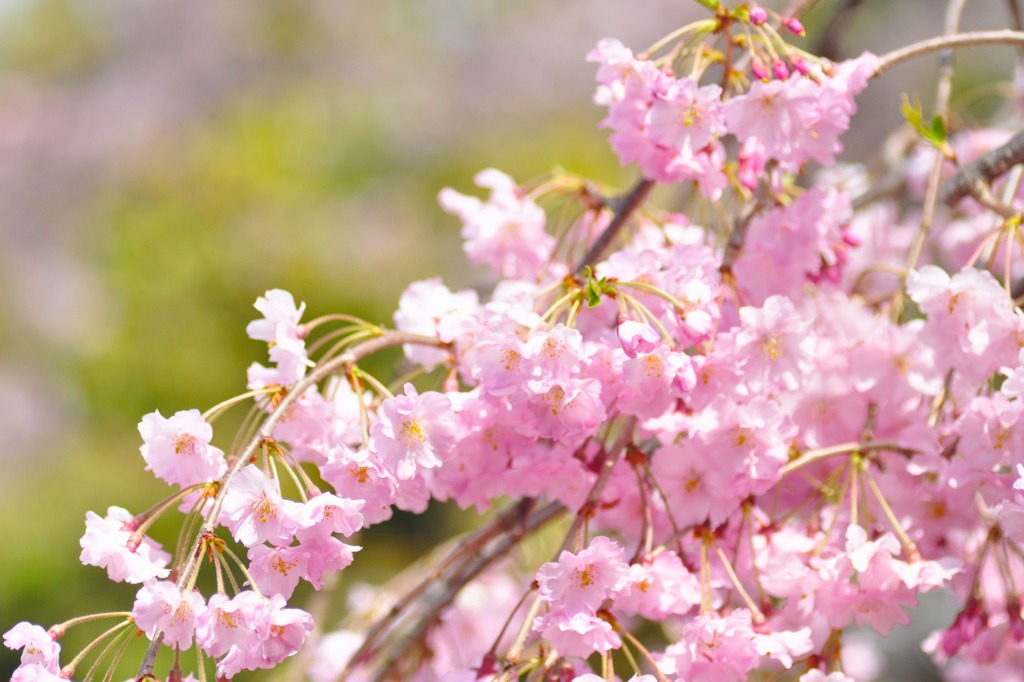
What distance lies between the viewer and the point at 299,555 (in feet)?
2.61

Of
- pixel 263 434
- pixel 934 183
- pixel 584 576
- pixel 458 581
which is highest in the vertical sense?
pixel 263 434

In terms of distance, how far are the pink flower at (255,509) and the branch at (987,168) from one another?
75 centimetres

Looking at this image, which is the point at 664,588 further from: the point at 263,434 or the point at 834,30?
the point at 834,30

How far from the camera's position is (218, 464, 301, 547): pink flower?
74 centimetres

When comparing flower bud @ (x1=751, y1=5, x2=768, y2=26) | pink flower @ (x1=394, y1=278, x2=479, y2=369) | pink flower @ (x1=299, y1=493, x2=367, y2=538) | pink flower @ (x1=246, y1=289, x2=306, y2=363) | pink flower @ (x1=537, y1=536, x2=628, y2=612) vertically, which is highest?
flower bud @ (x1=751, y1=5, x2=768, y2=26)

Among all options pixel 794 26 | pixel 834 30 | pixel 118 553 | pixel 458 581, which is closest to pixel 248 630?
pixel 118 553

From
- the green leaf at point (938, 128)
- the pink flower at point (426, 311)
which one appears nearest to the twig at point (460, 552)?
the pink flower at point (426, 311)

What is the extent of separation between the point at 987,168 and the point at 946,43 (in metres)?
0.15

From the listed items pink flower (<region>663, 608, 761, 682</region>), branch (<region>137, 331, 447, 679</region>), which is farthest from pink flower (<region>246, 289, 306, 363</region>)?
pink flower (<region>663, 608, 761, 682</region>)

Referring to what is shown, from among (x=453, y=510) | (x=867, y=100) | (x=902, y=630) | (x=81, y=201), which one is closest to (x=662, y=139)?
(x=902, y=630)

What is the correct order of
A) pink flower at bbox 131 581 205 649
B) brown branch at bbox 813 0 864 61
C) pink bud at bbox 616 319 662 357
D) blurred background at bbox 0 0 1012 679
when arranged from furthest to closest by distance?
blurred background at bbox 0 0 1012 679 < brown branch at bbox 813 0 864 61 < pink bud at bbox 616 319 662 357 < pink flower at bbox 131 581 205 649

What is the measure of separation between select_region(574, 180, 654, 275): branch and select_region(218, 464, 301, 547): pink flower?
47cm

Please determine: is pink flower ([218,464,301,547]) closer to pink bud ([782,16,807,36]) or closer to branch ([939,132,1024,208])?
pink bud ([782,16,807,36])

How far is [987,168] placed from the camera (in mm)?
1054
